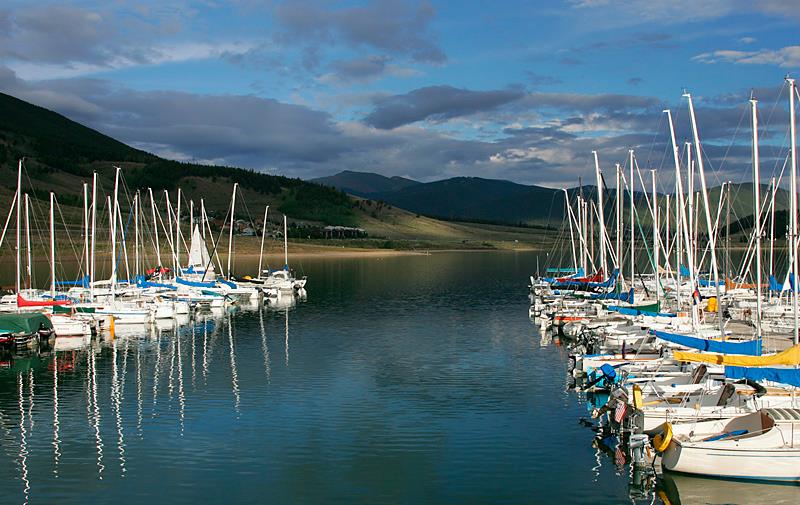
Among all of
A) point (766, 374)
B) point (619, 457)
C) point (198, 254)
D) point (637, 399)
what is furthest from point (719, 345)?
point (198, 254)

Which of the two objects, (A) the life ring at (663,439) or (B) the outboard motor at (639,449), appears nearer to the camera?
(A) the life ring at (663,439)

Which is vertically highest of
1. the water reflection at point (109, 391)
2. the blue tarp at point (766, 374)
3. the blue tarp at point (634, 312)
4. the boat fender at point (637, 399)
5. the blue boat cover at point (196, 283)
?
the blue boat cover at point (196, 283)

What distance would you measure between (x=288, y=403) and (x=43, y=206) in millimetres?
177480

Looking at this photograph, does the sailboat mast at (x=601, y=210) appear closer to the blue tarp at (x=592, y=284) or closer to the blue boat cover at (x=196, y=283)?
the blue tarp at (x=592, y=284)

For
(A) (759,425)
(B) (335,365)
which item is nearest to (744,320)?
(B) (335,365)

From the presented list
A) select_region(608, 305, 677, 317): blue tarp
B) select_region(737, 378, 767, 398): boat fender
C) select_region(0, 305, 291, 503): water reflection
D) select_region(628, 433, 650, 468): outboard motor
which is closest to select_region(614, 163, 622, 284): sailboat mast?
select_region(608, 305, 677, 317): blue tarp

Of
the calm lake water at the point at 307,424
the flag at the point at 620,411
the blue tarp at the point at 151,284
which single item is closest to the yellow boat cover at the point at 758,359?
the flag at the point at 620,411

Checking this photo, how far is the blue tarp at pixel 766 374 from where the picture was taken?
26.5m

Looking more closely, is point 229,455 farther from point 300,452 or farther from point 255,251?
point 255,251

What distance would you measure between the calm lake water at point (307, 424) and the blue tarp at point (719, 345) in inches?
210

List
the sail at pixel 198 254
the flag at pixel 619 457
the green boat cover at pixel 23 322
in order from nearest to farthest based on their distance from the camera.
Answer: the flag at pixel 619 457 < the green boat cover at pixel 23 322 < the sail at pixel 198 254

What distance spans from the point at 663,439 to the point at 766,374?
4.77 m

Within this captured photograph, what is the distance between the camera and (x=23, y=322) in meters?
51.0

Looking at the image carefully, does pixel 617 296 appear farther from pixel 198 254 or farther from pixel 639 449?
pixel 198 254
